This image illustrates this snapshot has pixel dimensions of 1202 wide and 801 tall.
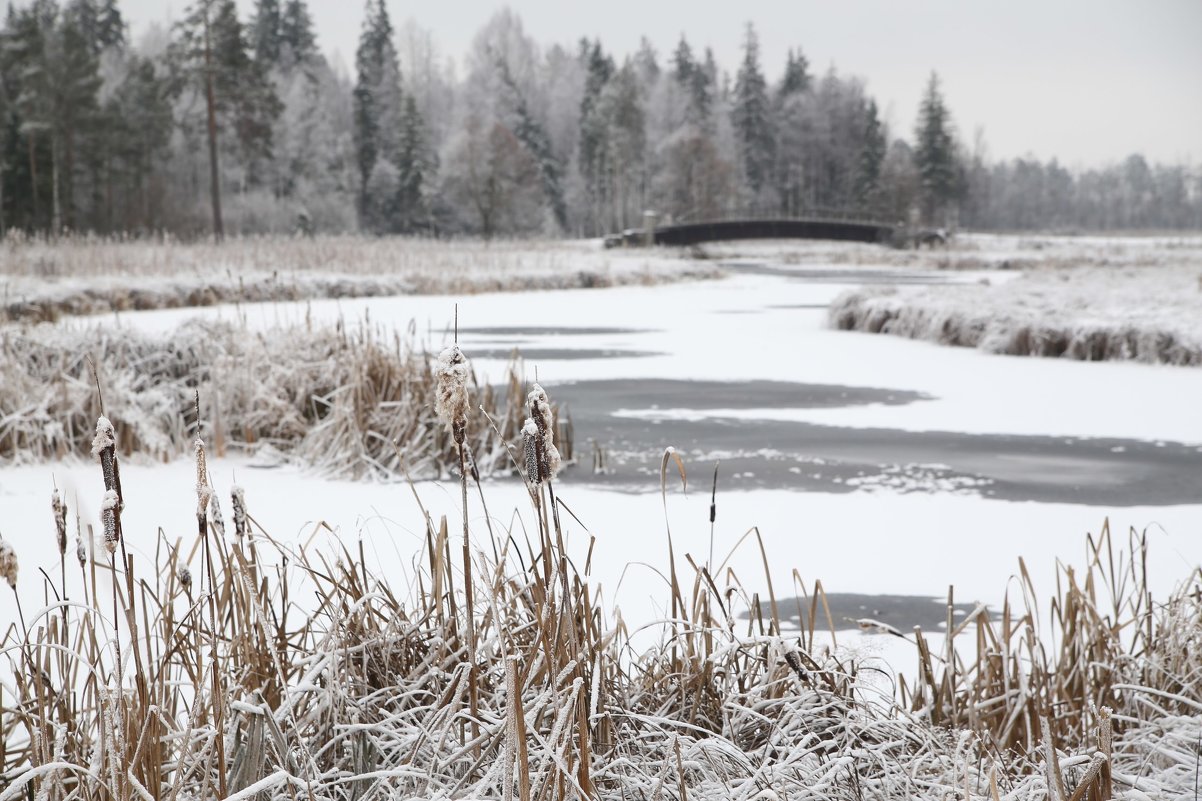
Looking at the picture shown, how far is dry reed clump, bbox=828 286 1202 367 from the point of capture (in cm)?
788

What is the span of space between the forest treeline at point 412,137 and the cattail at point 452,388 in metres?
27.7

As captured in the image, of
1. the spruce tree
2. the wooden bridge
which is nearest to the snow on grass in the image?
the wooden bridge

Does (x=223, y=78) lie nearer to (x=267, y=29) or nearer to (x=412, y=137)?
(x=412, y=137)

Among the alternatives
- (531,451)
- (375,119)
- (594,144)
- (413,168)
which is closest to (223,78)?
(413,168)

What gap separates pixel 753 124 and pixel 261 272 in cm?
5353

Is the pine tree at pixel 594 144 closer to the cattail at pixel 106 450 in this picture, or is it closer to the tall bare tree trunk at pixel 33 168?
the tall bare tree trunk at pixel 33 168

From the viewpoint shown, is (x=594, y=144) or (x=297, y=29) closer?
(x=594, y=144)

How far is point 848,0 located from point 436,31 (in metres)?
40.4

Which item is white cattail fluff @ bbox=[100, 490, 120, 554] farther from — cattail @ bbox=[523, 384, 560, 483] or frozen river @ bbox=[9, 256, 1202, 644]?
frozen river @ bbox=[9, 256, 1202, 644]

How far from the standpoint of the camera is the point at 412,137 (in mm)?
50000

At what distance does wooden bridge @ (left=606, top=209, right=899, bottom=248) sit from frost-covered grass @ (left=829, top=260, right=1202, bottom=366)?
22674 millimetres

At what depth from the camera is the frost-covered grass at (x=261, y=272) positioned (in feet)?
42.6

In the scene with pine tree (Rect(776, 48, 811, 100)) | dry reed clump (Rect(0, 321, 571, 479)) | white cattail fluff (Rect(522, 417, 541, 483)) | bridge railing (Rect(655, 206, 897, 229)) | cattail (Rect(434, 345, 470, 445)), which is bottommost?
dry reed clump (Rect(0, 321, 571, 479))

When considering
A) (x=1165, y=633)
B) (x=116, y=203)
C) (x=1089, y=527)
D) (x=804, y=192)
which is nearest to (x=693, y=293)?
(x=1089, y=527)
